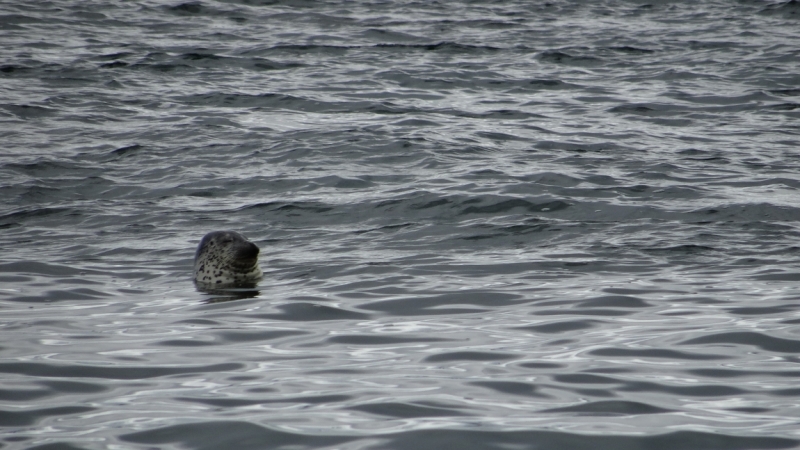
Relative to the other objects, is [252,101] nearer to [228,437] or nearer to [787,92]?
[787,92]

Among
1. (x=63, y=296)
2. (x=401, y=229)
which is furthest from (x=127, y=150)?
(x=63, y=296)

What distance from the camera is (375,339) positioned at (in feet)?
22.8

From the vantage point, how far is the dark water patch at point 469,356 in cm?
629

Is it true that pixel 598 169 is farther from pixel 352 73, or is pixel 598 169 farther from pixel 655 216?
pixel 352 73

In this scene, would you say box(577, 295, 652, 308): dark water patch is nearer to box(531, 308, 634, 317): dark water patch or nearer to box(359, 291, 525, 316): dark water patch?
box(531, 308, 634, 317): dark water patch

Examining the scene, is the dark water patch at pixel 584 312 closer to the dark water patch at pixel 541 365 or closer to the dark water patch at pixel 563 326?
the dark water patch at pixel 563 326

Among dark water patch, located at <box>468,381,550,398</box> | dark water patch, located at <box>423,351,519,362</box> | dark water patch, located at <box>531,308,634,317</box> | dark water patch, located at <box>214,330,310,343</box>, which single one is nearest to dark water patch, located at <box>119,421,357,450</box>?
dark water patch, located at <box>468,381,550,398</box>

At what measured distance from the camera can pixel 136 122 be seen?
1625 centimetres

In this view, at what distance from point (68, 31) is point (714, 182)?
15.2 meters

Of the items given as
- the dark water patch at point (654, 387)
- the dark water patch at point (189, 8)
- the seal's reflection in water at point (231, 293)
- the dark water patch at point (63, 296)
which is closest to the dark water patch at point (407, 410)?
the dark water patch at point (654, 387)

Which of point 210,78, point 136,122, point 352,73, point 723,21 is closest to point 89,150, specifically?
point 136,122

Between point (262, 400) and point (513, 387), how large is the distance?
1338 millimetres

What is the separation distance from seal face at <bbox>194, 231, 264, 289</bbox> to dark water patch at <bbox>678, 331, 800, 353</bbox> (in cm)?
390

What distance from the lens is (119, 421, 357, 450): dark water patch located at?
480 centimetres
